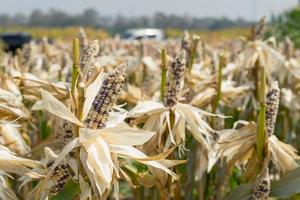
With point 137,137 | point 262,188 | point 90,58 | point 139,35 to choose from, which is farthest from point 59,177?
point 139,35

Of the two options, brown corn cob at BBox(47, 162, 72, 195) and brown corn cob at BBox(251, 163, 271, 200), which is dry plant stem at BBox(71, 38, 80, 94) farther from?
brown corn cob at BBox(251, 163, 271, 200)

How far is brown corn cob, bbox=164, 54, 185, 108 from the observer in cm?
209

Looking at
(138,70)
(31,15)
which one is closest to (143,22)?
(31,15)

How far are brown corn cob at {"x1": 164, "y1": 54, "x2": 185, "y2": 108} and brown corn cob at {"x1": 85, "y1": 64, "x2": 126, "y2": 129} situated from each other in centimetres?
58

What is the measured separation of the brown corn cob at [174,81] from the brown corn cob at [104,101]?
58cm

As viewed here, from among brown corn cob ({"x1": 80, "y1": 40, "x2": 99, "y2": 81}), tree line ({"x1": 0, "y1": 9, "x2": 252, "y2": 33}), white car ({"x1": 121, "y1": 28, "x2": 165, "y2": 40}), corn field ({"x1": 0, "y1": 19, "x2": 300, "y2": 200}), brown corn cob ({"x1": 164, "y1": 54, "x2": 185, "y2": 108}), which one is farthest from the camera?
tree line ({"x1": 0, "y1": 9, "x2": 252, "y2": 33})

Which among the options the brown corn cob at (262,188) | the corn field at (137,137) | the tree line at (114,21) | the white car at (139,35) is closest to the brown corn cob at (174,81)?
the corn field at (137,137)

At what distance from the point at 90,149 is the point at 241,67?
2.17 meters

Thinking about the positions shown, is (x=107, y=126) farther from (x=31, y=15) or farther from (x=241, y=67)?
(x=31, y=15)

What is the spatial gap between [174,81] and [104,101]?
0.63 m

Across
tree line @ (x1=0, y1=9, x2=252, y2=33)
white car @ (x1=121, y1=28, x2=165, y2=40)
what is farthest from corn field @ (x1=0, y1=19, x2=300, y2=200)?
tree line @ (x1=0, y1=9, x2=252, y2=33)

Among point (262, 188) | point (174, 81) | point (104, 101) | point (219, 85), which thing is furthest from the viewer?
point (219, 85)

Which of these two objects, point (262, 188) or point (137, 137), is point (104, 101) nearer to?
point (137, 137)

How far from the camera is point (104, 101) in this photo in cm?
152
